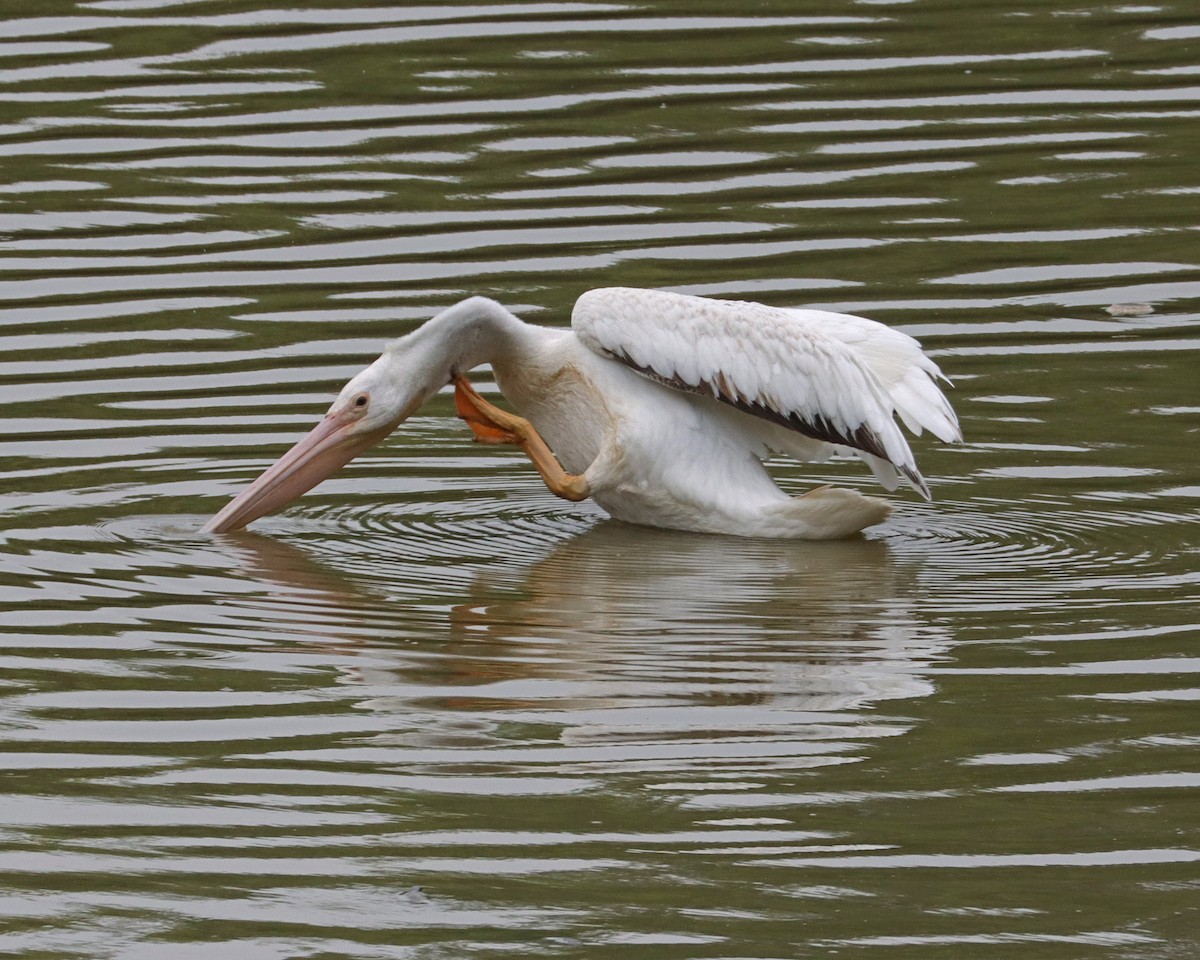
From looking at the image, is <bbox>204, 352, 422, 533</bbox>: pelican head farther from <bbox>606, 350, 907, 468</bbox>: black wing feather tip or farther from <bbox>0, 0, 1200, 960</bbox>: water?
<bbox>606, 350, 907, 468</bbox>: black wing feather tip

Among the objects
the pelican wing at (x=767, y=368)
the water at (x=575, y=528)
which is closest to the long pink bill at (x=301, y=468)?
the water at (x=575, y=528)

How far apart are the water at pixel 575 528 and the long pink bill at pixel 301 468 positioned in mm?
102

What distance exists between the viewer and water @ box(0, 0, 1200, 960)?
4.32m

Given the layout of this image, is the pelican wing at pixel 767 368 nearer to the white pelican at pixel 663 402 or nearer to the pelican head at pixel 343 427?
the white pelican at pixel 663 402

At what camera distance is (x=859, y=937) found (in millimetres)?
4016

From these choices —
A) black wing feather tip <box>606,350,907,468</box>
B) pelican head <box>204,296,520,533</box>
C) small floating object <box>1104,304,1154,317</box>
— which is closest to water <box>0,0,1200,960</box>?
small floating object <box>1104,304,1154,317</box>

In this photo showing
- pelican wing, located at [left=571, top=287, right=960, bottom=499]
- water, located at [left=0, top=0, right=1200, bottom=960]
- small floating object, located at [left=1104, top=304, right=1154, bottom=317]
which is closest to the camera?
water, located at [left=0, top=0, right=1200, bottom=960]

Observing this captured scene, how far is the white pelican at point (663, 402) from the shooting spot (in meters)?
7.37

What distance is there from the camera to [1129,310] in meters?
9.37

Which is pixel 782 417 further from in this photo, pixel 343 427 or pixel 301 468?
pixel 301 468

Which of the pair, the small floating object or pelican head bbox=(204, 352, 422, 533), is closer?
pelican head bbox=(204, 352, 422, 533)

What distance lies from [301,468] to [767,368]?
1339mm

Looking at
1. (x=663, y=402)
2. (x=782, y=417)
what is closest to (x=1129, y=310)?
(x=782, y=417)

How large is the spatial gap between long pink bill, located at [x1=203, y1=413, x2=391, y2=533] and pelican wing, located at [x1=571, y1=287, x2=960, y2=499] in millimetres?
719
